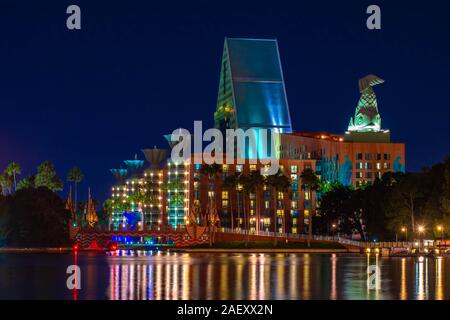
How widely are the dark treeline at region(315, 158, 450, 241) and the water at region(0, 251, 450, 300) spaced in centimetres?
2339

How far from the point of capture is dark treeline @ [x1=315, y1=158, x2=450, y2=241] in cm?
12256

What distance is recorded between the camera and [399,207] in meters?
132

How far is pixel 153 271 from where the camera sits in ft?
281

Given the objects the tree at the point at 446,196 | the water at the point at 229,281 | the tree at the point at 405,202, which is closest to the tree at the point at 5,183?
the tree at the point at 405,202

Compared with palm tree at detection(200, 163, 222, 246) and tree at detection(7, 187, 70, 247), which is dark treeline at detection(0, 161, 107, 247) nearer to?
tree at detection(7, 187, 70, 247)

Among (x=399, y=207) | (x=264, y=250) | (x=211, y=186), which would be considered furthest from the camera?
(x=211, y=186)

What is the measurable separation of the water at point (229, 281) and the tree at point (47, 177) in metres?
86.4

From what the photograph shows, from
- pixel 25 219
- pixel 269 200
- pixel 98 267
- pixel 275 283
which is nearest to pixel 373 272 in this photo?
pixel 275 283

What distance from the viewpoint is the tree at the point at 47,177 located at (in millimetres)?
184500

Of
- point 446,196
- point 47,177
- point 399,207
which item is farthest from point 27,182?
point 446,196

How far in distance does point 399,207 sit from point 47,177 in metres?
75.9

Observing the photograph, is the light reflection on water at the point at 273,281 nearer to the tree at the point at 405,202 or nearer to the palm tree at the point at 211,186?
the tree at the point at 405,202

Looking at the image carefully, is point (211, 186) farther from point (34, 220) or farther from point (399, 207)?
point (399, 207)
